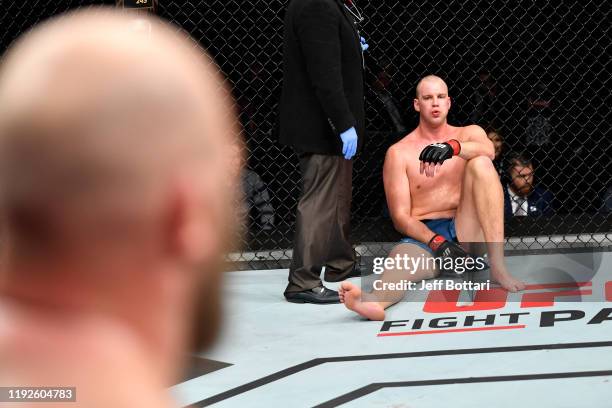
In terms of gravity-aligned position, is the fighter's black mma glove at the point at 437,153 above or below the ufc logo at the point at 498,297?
above

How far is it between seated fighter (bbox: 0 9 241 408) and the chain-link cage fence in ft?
13.1

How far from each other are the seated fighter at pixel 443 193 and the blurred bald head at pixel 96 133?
9.94ft

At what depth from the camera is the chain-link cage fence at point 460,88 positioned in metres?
4.65

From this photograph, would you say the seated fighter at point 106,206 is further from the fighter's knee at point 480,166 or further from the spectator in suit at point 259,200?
the spectator in suit at point 259,200

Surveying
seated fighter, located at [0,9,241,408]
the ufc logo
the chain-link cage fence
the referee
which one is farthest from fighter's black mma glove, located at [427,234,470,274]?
seated fighter, located at [0,9,241,408]

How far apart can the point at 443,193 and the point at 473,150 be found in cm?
25

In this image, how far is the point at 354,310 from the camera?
10.1ft

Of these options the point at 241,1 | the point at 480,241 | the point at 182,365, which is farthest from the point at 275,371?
the point at 241,1

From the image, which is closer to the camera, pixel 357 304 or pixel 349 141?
pixel 357 304

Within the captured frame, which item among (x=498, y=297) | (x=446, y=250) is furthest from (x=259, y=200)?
(x=498, y=297)

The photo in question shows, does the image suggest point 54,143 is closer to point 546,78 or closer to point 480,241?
point 480,241

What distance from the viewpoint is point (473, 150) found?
350 cm

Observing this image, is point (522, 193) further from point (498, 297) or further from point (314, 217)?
point (314, 217)

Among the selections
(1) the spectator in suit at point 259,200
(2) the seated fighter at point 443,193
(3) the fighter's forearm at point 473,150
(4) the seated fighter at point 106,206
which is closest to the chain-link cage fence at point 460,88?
(1) the spectator in suit at point 259,200
